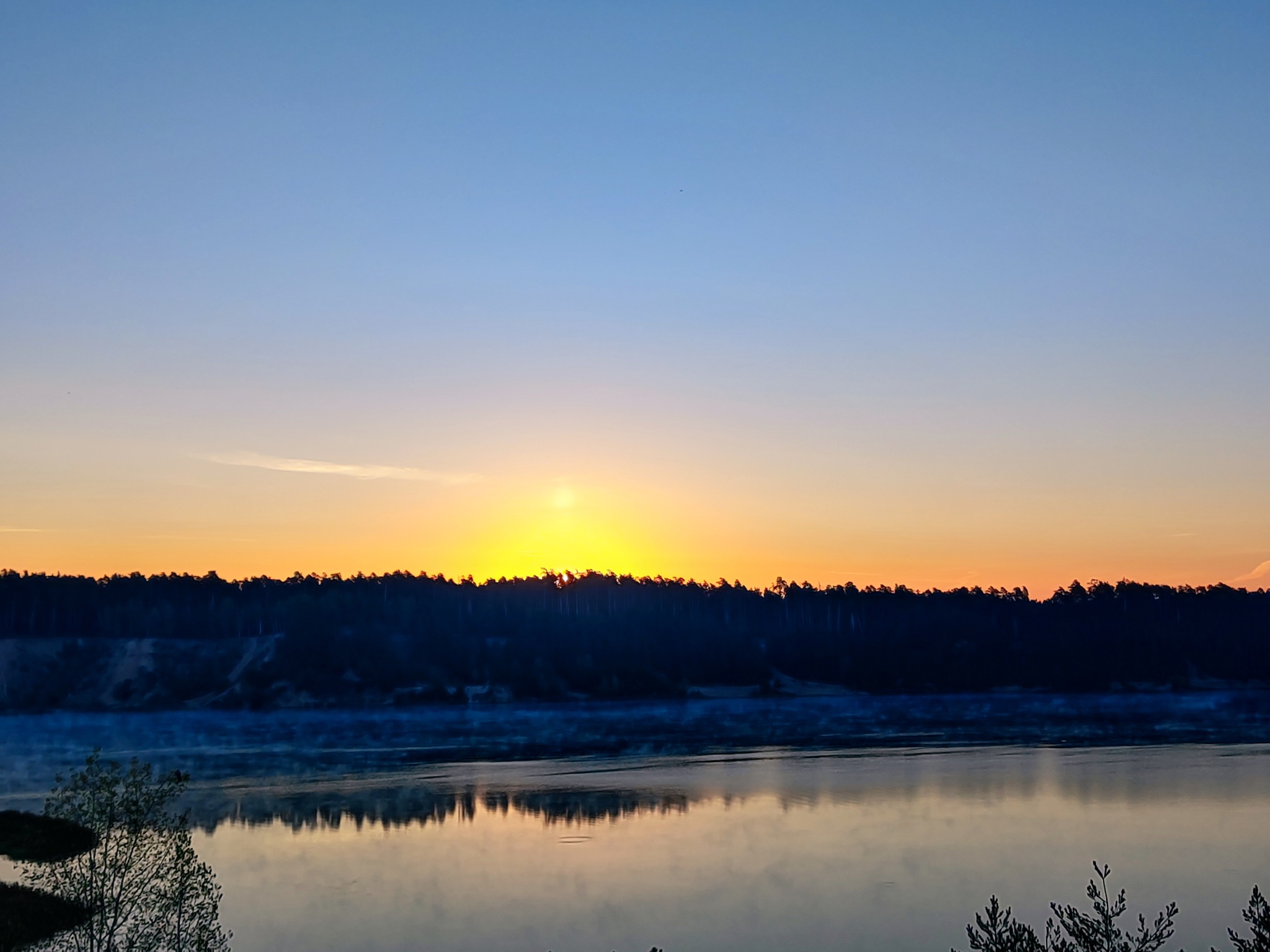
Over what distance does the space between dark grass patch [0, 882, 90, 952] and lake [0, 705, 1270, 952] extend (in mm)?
4045

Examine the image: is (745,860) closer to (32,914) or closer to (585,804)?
(585,804)

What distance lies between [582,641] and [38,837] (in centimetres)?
14100

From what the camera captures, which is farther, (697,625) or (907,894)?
(697,625)

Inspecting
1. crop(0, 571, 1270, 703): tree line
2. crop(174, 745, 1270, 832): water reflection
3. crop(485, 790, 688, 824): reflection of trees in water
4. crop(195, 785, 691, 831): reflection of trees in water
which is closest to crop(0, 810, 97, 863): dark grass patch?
crop(174, 745, 1270, 832): water reflection

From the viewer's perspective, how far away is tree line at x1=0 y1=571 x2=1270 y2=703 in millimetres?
162500

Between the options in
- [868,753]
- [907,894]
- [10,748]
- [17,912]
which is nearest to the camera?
[17,912]

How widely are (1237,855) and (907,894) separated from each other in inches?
465

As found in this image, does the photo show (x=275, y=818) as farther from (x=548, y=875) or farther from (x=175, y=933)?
(x=175, y=933)

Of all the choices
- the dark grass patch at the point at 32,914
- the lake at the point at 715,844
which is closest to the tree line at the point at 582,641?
the lake at the point at 715,844

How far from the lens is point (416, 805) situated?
5084 cm

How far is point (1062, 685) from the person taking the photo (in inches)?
6609

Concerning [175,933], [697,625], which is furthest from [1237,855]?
[697,625]

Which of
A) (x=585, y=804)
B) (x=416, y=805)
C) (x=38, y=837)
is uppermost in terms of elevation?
(x=38, y=837)

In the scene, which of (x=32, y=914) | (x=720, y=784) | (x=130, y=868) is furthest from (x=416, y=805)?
(x=130, y=868)
